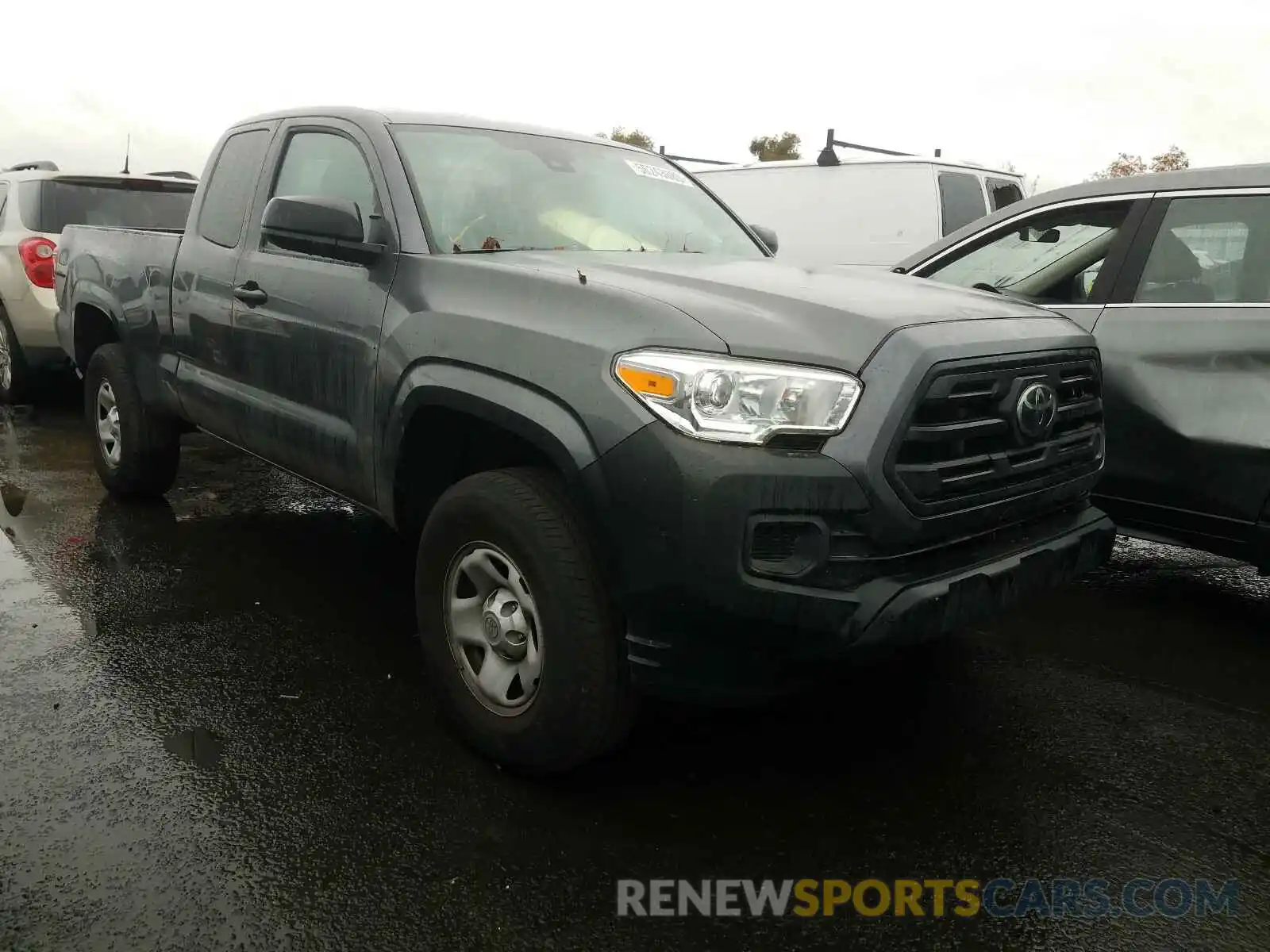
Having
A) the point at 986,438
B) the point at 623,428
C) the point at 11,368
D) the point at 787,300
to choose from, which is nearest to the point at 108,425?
the point at 11,368

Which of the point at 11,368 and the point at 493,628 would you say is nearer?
the point at 493,628

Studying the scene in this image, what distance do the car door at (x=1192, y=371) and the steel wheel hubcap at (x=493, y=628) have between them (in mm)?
2391

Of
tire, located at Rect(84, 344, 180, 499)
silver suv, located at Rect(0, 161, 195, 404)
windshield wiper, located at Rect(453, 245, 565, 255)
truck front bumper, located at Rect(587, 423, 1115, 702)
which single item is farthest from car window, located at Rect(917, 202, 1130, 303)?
silver suv, located at Rect(0, 161, 195, 404)

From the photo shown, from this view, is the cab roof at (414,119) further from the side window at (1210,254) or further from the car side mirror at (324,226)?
the side window at (1210,254)

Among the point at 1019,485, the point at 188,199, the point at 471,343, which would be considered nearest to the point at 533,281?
the point at 471,343

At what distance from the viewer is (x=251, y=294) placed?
3.86 meters

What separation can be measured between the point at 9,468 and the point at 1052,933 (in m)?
6.21

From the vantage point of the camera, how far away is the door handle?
150 inches


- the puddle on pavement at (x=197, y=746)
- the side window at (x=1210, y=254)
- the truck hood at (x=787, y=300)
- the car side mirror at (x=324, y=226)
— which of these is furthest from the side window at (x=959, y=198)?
the puddle on pavement at (x=197, y=746)

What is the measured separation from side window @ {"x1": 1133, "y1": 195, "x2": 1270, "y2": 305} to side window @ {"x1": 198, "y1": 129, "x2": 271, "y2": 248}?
3.54 meters

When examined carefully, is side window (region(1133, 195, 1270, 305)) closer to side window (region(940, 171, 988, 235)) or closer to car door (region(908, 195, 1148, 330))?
car door (region(908, 195, 1148, 330))

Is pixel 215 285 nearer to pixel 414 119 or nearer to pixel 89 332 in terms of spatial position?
pixel 414 119

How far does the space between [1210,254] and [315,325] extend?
10.6 ft

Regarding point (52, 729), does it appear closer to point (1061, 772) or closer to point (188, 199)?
point (1061, 772)
